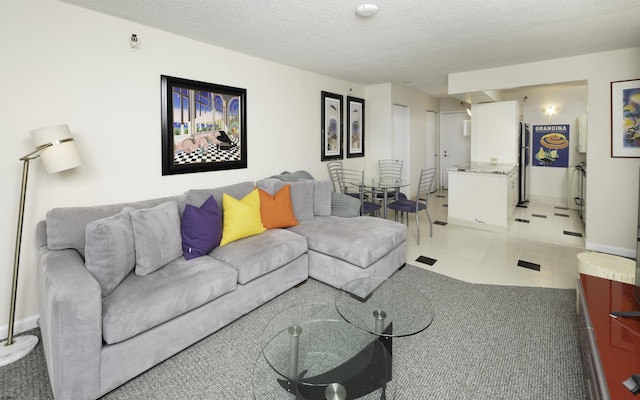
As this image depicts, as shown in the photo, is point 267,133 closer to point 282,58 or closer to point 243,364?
point 282,58

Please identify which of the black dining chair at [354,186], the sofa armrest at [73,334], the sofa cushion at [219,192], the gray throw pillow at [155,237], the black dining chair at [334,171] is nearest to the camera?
the sofa armrest at [73,334]

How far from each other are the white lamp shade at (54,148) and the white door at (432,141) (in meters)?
7.05

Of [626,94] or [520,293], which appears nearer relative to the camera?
[520,293]

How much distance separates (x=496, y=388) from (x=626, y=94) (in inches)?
156

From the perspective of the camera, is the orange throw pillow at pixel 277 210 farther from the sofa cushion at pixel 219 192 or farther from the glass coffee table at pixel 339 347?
the glass coffee table at pixel 339 347

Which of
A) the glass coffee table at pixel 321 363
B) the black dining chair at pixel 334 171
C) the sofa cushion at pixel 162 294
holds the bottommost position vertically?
the glass coffee table at pixel 321 363

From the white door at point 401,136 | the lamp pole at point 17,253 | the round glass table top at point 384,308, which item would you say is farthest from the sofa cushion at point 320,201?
the white door at point 401,136

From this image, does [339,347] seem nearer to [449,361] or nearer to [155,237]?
[449,361]

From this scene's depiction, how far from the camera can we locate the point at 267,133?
4.10 meters

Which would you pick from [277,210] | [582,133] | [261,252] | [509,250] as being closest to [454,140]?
[582,133]

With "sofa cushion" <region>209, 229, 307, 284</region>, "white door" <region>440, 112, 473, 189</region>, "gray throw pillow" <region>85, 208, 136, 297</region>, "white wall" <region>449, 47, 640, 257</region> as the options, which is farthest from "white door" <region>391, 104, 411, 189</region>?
"gray throw pillow" <region>85, 208, 136, 297</region>

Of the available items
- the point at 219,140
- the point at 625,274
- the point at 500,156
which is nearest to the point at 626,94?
the point at 500,156

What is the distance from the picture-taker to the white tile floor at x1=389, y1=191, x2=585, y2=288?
3.27 m

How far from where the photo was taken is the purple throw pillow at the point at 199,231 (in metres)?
2.60
